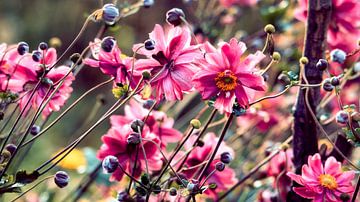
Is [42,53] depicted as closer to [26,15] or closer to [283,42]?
[283,42]

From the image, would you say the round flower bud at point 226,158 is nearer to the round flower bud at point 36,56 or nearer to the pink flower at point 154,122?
the pink flower at point 154,122

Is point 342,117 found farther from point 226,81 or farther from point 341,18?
point 341,18

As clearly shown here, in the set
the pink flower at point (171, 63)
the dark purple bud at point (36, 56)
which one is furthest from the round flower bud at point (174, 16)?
the dark purple bud at point (36, 56)

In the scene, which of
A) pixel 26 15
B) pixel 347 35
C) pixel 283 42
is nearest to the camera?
pixel 347 35

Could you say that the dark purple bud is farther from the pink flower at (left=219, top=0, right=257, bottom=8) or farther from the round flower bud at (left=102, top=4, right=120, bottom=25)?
the pink flower at (left=219, top=0, right=257, bottom=8)

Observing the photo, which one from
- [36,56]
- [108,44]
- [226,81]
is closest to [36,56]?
[36,56]

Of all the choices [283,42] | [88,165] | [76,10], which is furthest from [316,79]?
[76,10]
